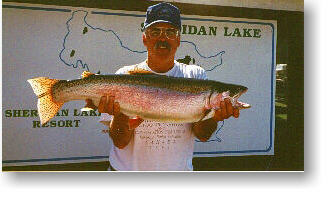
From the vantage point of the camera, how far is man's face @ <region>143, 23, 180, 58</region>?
2.73 metres

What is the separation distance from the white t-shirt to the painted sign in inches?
44.6

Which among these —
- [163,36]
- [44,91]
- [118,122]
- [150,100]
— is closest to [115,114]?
[118,122]

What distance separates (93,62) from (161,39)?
1350mm

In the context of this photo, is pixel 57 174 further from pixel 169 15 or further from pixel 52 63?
pixel 169 15

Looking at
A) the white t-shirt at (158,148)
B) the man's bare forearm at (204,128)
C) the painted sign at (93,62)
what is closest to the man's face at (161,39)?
the white t-shirt at (158,148)

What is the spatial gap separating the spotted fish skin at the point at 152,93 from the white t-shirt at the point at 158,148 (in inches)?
5.2

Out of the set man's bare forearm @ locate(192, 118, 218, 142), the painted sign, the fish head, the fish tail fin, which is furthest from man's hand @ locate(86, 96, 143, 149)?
the painted sign

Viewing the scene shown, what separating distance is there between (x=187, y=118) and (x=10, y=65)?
2055 millimetres

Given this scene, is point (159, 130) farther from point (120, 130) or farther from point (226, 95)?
point (226, 95)

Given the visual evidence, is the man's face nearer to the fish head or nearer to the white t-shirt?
the white t-shirt

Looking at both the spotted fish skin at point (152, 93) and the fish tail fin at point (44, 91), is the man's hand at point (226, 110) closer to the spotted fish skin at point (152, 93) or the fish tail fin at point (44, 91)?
the spotted fish skin at point (152, 93)

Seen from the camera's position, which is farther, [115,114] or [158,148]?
[158,148]

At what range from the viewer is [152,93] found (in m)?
2.71

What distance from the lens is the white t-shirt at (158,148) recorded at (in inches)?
110
